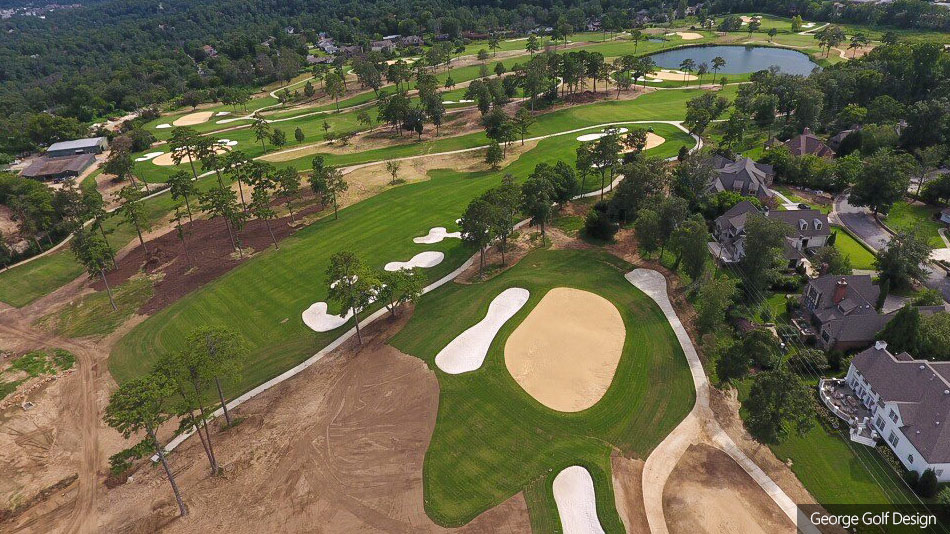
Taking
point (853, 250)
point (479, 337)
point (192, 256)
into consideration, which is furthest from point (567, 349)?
point (192, 256)

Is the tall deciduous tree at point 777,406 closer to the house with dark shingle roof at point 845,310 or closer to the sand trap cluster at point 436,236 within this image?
the house with dark shingle roof at point 845,310

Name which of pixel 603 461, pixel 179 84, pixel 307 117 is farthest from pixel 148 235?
pixel 179 84

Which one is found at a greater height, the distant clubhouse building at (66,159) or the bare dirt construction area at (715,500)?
the distant clubhouse building at (66,159)

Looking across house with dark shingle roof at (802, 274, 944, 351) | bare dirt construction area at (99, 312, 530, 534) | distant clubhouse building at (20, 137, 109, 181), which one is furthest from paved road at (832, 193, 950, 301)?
distant clubhouse building at (20, 137, 109, 181)

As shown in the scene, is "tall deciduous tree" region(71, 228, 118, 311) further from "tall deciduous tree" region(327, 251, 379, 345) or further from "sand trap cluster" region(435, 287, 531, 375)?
"sand trap cluster" region(435, 287, 531, 375)

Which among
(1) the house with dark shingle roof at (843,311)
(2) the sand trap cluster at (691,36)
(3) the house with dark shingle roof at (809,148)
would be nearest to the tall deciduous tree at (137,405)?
(1) the house with dark shingle roof at (843,311)

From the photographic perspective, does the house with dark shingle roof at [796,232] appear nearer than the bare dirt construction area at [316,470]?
No

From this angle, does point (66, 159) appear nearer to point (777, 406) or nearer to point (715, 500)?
point (715, 500)
